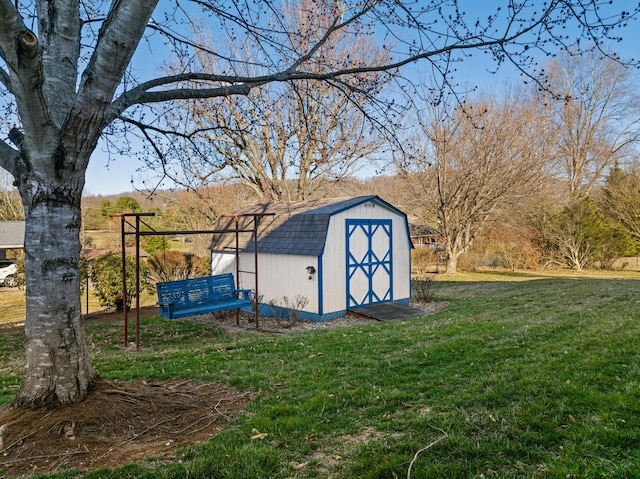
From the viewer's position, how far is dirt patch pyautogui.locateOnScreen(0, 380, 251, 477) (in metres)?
2.88

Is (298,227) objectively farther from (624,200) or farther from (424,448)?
(624,200)

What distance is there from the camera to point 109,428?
3307mm

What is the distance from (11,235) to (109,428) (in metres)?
27.5

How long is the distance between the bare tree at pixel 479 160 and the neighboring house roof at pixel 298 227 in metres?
7.95

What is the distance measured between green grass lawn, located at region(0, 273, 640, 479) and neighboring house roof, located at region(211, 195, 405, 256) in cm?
389

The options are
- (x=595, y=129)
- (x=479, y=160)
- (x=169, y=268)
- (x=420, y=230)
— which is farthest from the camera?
(x=595, y=129)

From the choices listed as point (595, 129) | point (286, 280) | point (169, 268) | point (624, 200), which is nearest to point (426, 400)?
point (286, 280)

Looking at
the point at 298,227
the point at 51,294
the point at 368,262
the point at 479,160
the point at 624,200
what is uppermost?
the point at 479,160

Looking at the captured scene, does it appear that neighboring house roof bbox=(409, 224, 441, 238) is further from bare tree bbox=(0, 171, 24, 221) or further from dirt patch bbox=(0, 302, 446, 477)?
bare tree bbox=(0, 171, 24, 221)

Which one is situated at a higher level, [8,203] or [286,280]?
[8,203]

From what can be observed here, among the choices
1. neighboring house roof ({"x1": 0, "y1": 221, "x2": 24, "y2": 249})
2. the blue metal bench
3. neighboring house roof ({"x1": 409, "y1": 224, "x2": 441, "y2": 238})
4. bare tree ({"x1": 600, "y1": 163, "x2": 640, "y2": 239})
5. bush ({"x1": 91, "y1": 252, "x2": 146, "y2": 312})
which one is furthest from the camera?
neighboring house roof ({"x1": 0, "y1": 221, "x2": 24, "y2": 249})

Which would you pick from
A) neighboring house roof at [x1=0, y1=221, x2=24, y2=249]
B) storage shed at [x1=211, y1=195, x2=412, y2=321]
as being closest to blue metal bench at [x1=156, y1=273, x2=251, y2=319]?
storage shed at [x1=211, y1=195, x2=412, y2=321]

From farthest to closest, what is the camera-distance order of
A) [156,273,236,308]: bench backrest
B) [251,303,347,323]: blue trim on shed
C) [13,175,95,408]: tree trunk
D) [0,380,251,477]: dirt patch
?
[251,303,347,323]: blue trim on shed → [156,273,236,308]: bench backrest → [13,175,95,408]: tree trunk → [0,380,251,477]: dirt patch

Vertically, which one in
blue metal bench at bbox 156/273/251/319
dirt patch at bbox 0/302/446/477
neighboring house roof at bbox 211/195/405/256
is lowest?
dirt patch at bbox 0/302/446/477
